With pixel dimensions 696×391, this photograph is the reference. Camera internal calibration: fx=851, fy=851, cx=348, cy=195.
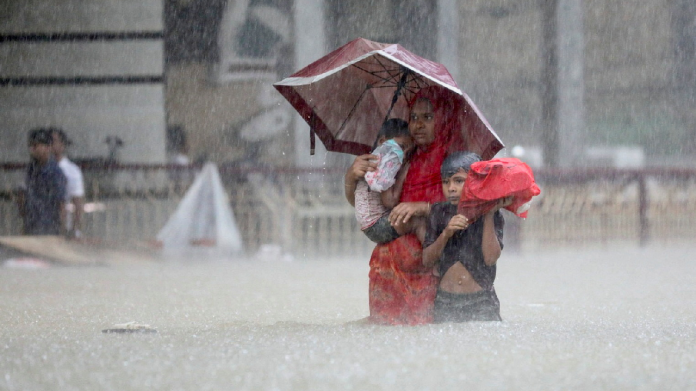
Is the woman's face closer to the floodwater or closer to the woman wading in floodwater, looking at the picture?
the woman wading in floodwater

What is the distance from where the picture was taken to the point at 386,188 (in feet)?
11.6

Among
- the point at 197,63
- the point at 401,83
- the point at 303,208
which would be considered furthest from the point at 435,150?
the point at 197,63

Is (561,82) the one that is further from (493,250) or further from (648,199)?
(493,250)

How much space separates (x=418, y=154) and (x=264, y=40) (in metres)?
7.06

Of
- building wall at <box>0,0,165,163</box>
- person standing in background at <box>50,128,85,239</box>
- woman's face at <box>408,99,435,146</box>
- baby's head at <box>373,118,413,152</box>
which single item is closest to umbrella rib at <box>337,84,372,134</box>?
baby's head at <box>373,118,413,152</box>

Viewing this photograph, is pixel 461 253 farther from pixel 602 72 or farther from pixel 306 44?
pixel 602 72

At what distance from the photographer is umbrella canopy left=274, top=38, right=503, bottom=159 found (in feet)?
12.0

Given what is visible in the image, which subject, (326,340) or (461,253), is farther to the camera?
(461,253)

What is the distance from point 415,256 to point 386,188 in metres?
0.31

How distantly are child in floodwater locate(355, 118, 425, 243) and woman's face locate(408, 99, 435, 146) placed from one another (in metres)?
0.04

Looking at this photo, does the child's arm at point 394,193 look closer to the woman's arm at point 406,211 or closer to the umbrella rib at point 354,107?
the woman's arm at point 406,211

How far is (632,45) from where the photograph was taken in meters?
16.9

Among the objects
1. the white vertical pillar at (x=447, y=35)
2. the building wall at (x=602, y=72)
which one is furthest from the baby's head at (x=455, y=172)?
the building wall at (x=602, y=72)

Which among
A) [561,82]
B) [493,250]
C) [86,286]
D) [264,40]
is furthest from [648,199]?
[493,250]
